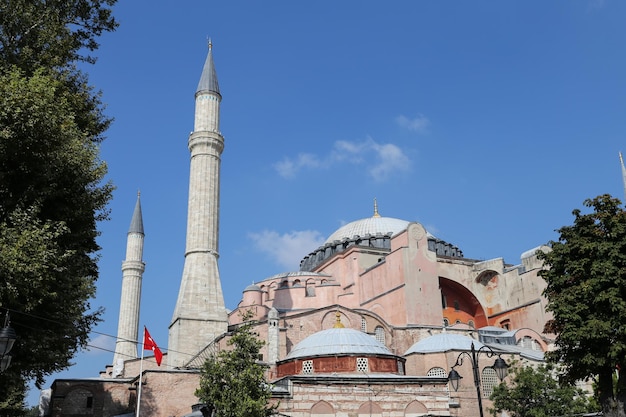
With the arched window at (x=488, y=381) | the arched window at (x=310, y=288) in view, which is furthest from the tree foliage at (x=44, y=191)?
the arched window at (x=310, y=288)

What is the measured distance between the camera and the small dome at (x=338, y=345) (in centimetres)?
2155

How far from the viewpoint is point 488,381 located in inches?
926

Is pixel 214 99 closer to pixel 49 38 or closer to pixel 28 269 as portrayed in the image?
pixel 49 38

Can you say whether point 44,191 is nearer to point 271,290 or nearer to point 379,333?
point 379,333

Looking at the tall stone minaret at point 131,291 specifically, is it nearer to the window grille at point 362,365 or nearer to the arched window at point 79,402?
the arched window at point 79,402

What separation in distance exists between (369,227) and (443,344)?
51.0 feet

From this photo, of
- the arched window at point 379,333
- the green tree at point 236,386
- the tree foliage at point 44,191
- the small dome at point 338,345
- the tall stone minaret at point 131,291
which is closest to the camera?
the tree foliage at point 44,191

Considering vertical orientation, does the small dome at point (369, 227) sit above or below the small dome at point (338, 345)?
above

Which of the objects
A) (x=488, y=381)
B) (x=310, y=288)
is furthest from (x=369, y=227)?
(x=488, y=381)

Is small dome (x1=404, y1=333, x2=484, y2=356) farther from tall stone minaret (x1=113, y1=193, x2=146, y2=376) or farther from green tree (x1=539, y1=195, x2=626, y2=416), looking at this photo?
tall stone minaret (x1=113, y1=193, x2=146, y2=376)

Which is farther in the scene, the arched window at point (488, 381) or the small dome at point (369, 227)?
the small dome at point (369, 227)

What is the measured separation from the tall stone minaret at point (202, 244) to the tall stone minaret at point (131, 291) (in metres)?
9.56

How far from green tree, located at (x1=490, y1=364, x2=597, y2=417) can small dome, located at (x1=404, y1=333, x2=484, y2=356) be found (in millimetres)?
3407

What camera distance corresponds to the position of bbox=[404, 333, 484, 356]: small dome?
24.5 m
